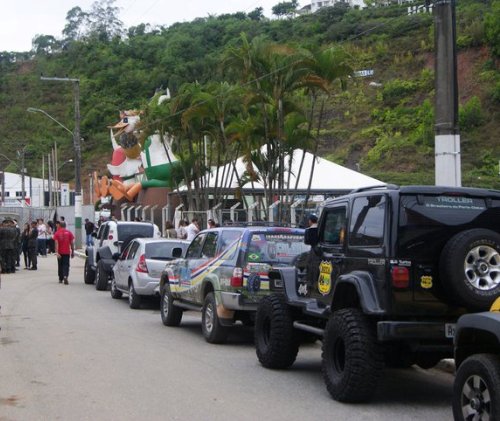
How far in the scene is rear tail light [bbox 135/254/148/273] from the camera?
18906mm

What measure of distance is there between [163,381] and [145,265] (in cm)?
884

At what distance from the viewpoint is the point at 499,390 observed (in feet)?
20.6

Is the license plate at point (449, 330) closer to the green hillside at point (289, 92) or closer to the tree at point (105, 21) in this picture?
the green hillside at point (289, 92)

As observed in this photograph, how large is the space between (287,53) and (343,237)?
57.7 ft

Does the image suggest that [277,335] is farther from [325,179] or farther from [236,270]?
[325,179]

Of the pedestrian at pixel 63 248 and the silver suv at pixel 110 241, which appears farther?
the pedestrian at pixel 63 248

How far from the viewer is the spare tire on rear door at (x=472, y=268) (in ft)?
27.0

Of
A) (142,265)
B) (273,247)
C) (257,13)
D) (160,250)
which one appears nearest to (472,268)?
(273,247)

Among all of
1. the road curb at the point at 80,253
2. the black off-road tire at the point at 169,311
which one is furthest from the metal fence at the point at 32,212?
the black off-road tire at the point at 169,311

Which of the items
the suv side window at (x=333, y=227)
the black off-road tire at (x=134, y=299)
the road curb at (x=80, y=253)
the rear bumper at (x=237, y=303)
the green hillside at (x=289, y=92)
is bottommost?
the road curb at (x=80, y=253)

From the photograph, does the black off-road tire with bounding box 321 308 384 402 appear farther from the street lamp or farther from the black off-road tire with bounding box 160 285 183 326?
the street lamp

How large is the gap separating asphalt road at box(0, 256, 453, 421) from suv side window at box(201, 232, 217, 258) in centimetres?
141

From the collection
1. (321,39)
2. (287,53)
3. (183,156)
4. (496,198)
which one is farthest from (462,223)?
(321,39)

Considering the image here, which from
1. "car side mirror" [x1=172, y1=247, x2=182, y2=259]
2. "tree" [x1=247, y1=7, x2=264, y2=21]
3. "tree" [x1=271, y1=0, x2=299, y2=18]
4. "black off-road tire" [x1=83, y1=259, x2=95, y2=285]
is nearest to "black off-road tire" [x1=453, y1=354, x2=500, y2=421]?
"car side mirror" [x1=172, y1=247, x2=182, y2=259]
